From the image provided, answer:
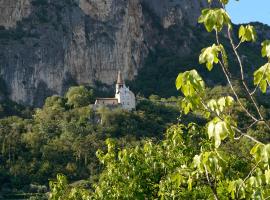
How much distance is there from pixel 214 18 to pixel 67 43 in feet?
279

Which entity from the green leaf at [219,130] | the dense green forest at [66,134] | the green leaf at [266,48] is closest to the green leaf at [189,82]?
the green leaf at [219,130]

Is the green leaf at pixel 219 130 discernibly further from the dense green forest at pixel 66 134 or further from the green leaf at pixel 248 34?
the dense green forest at pixel 66 134

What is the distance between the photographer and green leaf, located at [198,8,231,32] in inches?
207

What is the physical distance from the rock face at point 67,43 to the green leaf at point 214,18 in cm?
7786

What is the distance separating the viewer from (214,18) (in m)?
5.26

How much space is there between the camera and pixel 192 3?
108500 millimetres

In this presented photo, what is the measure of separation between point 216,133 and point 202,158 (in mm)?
427

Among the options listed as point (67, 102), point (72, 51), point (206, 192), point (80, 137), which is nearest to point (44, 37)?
point (72, 51)

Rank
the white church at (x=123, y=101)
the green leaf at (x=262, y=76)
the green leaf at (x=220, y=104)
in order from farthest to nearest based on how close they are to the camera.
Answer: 1. the white church at (x=123, y=101)
2. the green leaf at (x=220, y=104)
3. the green leaf at (x=262, y=76)

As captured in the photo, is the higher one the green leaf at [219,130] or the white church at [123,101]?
the white church at [123,101]

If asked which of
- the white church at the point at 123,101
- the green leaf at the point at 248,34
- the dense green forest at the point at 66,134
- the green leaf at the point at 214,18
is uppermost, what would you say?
the white church at the point at 123,101

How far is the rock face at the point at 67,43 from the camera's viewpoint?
84.5 meters

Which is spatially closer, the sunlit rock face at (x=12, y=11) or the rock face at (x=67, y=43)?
the rock face at (x=67, y=43)

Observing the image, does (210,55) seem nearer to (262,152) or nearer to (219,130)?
(219,130)
